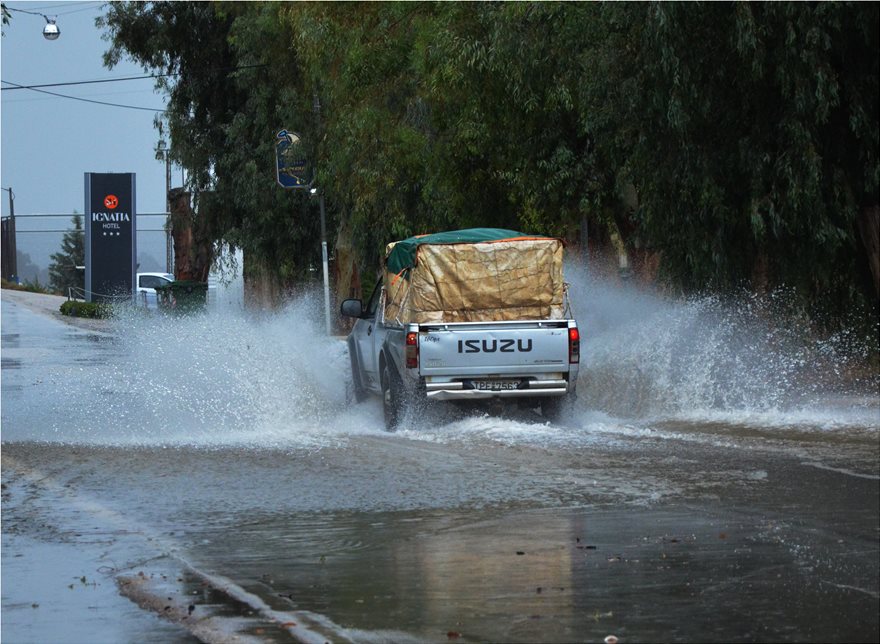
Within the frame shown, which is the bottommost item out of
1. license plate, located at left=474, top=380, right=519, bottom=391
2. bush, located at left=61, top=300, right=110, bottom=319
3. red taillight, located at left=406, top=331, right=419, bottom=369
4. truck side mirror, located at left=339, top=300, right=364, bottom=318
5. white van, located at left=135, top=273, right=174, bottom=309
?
bush, located at left=61, top=300, right=110, bottom=319

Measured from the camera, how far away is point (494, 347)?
15.8 m

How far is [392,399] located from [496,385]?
1.25m

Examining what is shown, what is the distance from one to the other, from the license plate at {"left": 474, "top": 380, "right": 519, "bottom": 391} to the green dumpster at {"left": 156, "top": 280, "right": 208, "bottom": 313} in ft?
120

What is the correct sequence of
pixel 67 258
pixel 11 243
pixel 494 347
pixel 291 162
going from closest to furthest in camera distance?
1. pixel 494 347
2. pixel 291 162
3. pixel 11 243
4. pixel 67 258

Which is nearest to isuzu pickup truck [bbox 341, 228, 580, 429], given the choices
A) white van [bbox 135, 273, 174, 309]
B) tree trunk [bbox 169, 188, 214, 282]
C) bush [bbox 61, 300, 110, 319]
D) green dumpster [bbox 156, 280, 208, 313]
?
tree trunk [bbox 169, 188, 214, 282]

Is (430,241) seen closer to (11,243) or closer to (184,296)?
(184,296)

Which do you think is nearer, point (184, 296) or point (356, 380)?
point (356, 380)

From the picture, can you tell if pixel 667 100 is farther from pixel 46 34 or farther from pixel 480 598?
pixel 46 34

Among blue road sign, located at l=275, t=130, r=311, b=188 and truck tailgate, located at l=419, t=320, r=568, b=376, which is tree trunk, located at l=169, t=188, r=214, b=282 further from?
truck tailgate, located at l=419, t=320, r=568, b=376

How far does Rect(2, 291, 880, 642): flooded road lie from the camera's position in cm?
704

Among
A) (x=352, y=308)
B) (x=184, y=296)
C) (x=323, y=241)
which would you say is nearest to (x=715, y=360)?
(x=352, y=308)

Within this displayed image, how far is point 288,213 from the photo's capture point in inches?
1825

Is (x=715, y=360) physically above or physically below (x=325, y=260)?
below

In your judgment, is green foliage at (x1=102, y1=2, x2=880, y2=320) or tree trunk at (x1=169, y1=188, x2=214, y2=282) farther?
tree trunk at (x1=169, y1=188, x2=214, y2=282)
